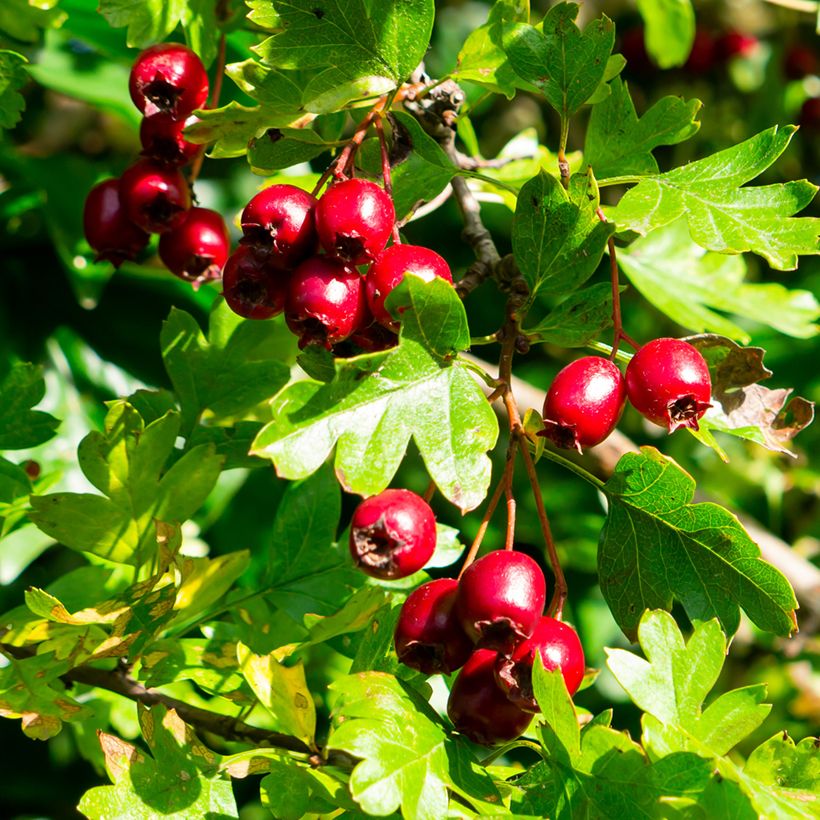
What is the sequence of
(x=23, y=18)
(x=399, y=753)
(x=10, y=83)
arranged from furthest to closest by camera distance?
1. (x=23, y=18)
2. (x=10, y=83)
3. (x=399, y=753)

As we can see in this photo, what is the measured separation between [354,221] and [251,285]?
13 centimetres

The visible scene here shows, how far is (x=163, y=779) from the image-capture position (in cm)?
88

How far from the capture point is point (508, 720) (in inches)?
33.8

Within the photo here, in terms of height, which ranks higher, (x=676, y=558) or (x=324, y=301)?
(x=324, y=301)

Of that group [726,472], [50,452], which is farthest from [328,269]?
[726,472]

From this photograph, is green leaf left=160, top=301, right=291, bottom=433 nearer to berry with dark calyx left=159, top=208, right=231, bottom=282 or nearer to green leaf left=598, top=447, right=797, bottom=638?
berry with dark calyx left=159, top=208, right=231, bottom=282

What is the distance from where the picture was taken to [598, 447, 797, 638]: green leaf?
89cm

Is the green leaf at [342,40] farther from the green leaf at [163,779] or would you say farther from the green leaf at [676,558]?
the green leaf at [163,779]

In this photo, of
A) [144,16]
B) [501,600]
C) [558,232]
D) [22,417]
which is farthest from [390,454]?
[144,16]

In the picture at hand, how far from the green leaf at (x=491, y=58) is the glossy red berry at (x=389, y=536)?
0.43 metres

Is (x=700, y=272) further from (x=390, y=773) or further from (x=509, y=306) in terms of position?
(x=390, y=773)

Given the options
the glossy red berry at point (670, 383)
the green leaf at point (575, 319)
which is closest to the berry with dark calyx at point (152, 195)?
the green leaf at point (575, 319)

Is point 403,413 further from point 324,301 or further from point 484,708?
point 484,708

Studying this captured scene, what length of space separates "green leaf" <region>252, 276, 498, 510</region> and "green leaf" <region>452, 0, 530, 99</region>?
0.94 ft
